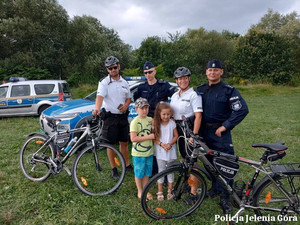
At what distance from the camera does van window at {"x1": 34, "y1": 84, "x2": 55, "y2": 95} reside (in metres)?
8.39

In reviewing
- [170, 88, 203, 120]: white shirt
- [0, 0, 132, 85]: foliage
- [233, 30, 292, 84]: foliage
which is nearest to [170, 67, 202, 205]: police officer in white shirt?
[170, 88, 203, 120]: white shirt

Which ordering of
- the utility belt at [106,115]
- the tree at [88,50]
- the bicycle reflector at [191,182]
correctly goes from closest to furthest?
the bicycle reflector at [191,182]
the utility belt at [106,115]
the tree at [88,50]

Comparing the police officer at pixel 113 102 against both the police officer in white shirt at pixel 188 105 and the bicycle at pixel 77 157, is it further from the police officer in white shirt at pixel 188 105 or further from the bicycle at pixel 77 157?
the police officer in white shirt at pixel 188 105

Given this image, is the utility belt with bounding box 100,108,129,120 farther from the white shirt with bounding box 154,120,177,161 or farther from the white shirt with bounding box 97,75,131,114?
the white shirt with bounding box 154,120,177,161

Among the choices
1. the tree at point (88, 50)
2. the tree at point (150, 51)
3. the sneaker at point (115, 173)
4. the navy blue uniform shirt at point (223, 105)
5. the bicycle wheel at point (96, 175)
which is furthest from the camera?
the tree at point (150, 51)

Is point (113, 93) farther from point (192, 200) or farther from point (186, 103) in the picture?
point (192, 200)

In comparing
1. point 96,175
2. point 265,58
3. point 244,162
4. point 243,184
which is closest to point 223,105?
point 244,162

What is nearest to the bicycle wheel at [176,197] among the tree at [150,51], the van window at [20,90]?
the van window at [20,90]

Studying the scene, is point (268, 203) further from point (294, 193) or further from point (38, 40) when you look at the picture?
point (38, 40)

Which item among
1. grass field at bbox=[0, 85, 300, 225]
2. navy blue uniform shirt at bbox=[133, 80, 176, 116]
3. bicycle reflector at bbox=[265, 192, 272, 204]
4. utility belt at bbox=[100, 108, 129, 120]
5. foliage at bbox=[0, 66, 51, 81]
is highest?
foliage at bbox=[0, 66, 51, 81]

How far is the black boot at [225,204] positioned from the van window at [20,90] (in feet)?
26.5

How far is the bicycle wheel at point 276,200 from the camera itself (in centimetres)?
228

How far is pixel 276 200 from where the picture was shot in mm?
2363

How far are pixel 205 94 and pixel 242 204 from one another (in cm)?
135
